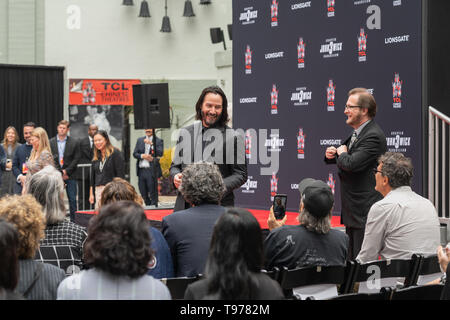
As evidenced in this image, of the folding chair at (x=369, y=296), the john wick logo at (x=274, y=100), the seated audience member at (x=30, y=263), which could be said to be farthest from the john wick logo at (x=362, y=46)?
the seated audience member at (x=30, y=263)

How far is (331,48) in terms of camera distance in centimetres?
736

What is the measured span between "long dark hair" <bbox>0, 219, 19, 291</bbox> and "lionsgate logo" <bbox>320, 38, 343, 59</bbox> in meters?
5.61

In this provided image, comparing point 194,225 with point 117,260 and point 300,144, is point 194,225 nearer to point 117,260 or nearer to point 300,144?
point 117,260

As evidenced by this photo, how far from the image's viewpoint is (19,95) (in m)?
16.1

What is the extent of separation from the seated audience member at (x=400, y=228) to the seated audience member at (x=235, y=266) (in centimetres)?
171

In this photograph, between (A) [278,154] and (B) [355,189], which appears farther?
(A) [278,154]

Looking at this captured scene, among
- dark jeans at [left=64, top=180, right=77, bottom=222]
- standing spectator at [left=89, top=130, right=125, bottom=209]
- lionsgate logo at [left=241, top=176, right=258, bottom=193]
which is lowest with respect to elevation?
dark jeans at [left=64, top=180, right=77, bottom=222]

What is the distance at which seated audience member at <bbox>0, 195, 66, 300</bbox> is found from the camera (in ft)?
8.46

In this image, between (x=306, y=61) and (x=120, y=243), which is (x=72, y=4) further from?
(x=120, y=243)

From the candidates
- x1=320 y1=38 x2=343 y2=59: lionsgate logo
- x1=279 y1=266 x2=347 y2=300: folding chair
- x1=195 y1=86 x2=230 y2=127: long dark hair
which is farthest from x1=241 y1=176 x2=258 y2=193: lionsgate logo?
x1=279 y1=266 x2=347 y2=300: folding chair

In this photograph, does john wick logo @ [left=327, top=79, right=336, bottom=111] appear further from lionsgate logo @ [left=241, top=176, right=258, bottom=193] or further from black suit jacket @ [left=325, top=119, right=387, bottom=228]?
black suit jacket @ [left=325, top=119, right=387, bottom=228]

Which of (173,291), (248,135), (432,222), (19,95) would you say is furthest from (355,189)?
(19,95)

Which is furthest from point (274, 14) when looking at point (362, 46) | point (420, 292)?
point (420, 292)

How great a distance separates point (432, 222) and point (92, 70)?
46.3 feet
